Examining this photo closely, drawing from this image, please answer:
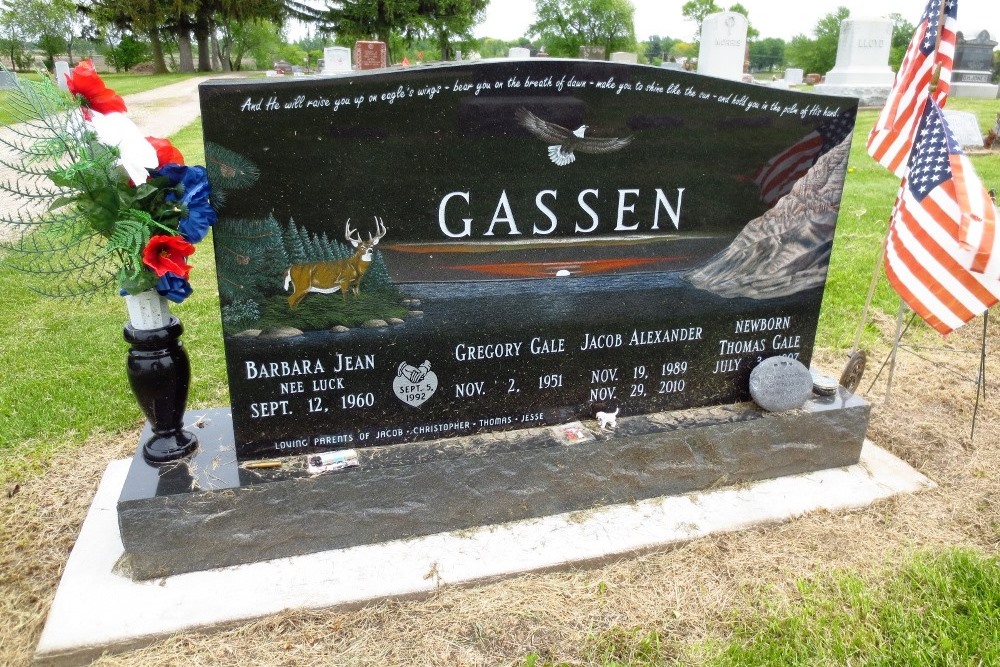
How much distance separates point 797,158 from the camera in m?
3.27

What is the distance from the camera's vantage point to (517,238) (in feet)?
9.71

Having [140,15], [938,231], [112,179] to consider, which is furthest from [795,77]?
[140,15]

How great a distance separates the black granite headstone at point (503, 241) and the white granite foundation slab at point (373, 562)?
458mm

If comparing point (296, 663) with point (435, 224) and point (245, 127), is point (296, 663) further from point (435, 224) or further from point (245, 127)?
point (245, 127)

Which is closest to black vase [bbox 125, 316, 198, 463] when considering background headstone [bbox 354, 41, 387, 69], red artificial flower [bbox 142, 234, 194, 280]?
red artificial flower [bbox 142, 234, 194, 280]

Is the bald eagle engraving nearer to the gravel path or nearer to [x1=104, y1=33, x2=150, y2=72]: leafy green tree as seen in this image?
the gravel path

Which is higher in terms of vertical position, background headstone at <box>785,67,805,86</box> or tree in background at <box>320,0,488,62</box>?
tree in background at <box>320,0,488,62</box>

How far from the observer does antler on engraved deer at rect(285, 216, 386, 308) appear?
8.96 feet

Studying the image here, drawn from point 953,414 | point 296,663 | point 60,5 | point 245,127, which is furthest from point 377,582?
point 60,5

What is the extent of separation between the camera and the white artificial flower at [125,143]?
2.46 metres

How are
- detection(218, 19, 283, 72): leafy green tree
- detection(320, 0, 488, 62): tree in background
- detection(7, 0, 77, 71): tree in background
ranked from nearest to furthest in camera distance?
detection(320, 0, 488, 62): tree in background < detection(7, 0, 77, 71): tree in background < detection(218, 19, 283, 72): leafy green tree

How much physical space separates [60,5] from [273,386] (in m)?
48.4

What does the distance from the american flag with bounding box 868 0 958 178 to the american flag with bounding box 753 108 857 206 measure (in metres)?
0.43

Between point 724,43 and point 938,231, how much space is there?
10.8m
